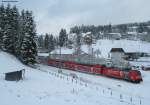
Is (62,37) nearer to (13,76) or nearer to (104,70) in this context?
(104,70)

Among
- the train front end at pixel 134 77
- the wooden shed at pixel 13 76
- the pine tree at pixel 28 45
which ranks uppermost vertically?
the pine tree at pixel 28 45

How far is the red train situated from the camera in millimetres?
48594

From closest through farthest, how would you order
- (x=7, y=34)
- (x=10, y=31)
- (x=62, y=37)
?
(x=7, y=34) < (x=10, y=31) < (x=62, y=37)

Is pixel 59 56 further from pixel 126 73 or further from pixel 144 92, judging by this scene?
pixel 144 92

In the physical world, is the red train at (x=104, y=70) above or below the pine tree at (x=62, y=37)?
below

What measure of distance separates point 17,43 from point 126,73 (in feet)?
110

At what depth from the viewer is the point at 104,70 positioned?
193ft

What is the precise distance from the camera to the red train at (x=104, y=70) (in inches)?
1913

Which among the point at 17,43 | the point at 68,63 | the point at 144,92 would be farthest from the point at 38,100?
the point at 68,63

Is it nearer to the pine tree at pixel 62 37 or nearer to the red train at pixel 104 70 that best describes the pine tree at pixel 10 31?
the red train at pixel 104 70

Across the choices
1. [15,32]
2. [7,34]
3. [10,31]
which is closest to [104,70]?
[15,32]

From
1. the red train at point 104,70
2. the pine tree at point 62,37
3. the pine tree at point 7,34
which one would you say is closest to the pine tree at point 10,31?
the pine tree at point 7,34

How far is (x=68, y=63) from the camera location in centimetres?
7588

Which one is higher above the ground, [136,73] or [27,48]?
[27,48]
